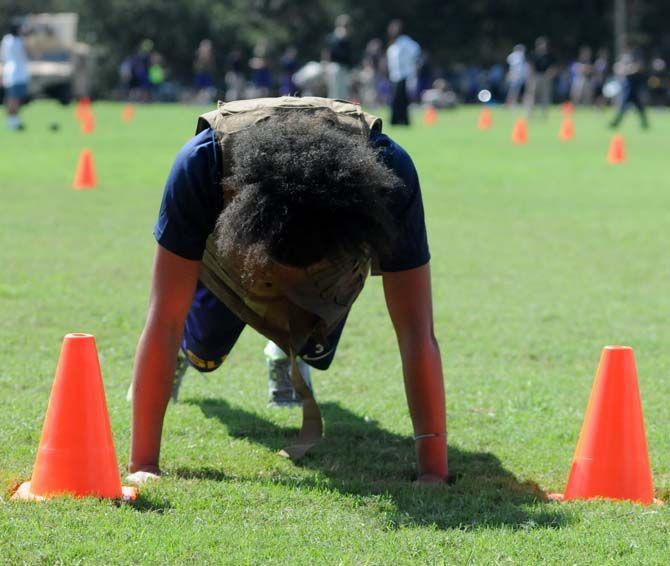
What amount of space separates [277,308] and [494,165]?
15303 millimetres

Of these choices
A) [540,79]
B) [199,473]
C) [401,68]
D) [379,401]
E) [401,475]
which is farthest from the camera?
[540,79]

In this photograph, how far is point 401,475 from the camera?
4.76 metres

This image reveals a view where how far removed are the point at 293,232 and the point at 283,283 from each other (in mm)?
539

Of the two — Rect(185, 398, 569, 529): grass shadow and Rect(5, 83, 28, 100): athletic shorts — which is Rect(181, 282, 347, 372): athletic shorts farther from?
Rect(5, 83, 28, 100): athletic shorts

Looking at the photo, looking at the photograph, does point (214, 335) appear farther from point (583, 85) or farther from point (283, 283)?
point (583, 85)

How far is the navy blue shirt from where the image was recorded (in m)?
4.20

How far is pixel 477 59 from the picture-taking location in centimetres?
5722

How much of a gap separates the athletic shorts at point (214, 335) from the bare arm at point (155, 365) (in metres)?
0.50

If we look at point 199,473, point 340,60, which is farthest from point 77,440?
point 340,60

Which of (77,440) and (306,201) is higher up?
(306,201)

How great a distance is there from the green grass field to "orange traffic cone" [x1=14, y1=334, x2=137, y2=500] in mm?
104

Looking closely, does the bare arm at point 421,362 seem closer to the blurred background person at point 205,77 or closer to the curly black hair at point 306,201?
the curly black hair at point 306,201

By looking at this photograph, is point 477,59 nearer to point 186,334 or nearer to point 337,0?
point 337,0

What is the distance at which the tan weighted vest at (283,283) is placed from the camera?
4.27 meters
